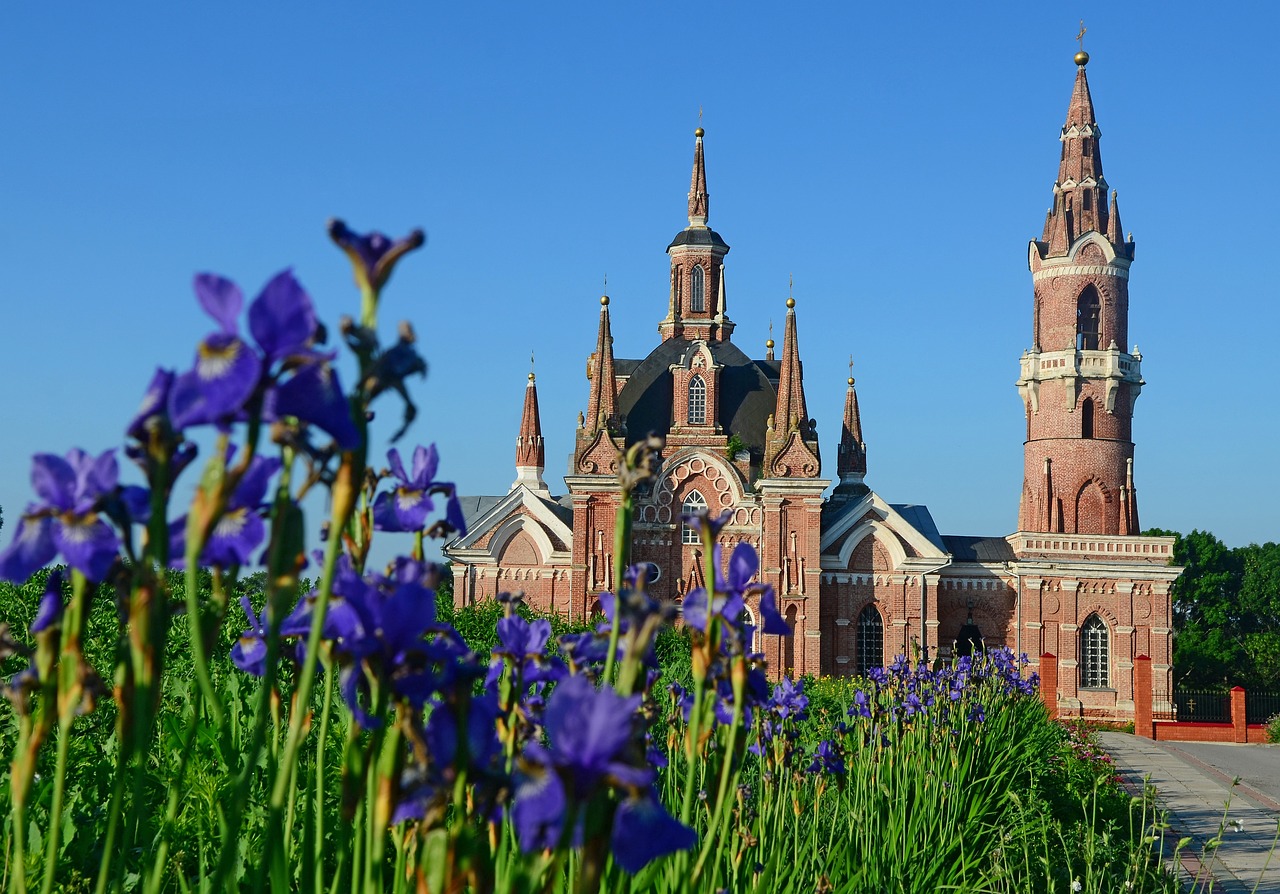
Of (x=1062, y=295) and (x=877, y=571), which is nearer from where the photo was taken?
(x=877, y=571)

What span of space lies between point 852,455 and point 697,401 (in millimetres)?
6658

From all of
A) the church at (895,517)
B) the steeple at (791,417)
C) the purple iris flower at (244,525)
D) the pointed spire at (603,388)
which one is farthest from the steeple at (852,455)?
the purple iris flower at (244,525)

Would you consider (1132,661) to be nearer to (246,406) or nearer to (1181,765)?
(1181,765)

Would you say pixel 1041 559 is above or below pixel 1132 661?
above

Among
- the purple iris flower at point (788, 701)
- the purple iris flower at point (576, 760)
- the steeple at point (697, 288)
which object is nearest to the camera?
the purple iris flower at point (576, 760)

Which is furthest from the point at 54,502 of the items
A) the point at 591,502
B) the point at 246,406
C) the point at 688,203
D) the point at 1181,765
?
the point at 688,203

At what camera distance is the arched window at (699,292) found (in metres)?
39.7

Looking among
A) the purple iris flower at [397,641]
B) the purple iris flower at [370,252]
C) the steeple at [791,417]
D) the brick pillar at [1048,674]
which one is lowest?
the brick pillar at [1048,674]

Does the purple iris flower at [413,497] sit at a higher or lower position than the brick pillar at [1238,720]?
higher

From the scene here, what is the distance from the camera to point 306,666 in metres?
1.27

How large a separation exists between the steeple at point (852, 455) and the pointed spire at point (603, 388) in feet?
29.0

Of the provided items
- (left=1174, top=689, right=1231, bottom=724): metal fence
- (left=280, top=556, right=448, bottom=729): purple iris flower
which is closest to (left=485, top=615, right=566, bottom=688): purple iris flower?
(left=280, top=556, right=448, bottom=729): purple iris flower

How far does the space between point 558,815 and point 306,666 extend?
1.07ft

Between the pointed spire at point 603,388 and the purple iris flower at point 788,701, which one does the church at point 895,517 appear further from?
the purple iris flower at point 788,701
